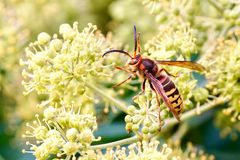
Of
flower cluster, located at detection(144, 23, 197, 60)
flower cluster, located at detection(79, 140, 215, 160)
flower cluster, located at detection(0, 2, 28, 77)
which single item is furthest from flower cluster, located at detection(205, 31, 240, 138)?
flower cluster, located at detection(0, 2, 28, 77)

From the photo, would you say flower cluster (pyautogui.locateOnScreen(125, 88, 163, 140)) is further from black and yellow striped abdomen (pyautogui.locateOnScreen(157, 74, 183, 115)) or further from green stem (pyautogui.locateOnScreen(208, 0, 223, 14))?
green stem (pyautogui.locateOnScreen(208, 0, 223, 14))

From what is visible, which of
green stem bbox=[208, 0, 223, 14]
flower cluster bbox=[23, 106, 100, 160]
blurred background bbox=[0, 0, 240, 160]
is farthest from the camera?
blurred background bbox=[0, 0, 240, 160]

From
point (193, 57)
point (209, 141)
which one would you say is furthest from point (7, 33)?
point (209, 141)

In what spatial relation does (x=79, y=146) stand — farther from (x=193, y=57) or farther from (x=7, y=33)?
(x=7, y=33)

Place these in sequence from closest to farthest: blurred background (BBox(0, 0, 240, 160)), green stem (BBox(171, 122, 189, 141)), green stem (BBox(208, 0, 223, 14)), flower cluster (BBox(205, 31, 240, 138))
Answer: flower cluster (BBox(205, 31, 240, 138)) < green stem (BBox(208, 0, 223, 14)) < blurred background (BBox(0, 0, 240, 160)) < green stem (BBox(171, 122, 189, 141))

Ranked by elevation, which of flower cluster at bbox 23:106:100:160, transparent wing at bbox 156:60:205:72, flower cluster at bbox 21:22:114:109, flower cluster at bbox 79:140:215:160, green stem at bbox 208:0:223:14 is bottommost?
flower cluster at bbox 79:140:215:160

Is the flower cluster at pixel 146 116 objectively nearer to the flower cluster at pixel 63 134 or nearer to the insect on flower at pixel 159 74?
the insect on flower at pixel 159 74
